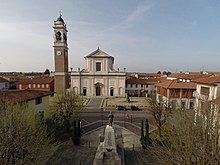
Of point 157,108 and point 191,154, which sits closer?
point 191,154

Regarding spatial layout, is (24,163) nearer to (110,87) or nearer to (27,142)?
(27,142)

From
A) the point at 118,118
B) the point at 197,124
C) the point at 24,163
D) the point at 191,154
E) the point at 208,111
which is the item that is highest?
the point at 208,111

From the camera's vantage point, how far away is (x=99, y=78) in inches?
2062

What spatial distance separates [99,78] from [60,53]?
13.8 meters

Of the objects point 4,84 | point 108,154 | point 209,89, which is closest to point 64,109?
point 108,154

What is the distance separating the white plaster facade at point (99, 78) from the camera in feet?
171

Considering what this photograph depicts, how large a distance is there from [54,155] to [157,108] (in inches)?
438

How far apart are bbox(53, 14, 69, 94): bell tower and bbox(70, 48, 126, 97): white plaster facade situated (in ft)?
13.1

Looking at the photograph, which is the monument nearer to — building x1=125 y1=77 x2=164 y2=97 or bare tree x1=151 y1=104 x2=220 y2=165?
bare tree x1=151 y1=104 x2=220 y2=165

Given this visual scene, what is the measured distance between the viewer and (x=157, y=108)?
17781mm

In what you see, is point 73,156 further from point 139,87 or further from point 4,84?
point 4,84

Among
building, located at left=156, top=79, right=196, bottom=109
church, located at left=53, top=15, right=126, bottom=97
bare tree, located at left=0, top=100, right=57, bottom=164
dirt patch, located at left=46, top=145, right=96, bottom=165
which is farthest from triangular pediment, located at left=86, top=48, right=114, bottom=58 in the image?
bare tree, located at left=0, top=100, right=57, bottom=164

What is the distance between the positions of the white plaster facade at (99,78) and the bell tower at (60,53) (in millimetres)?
3982

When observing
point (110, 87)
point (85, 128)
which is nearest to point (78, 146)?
point (85, 128)
